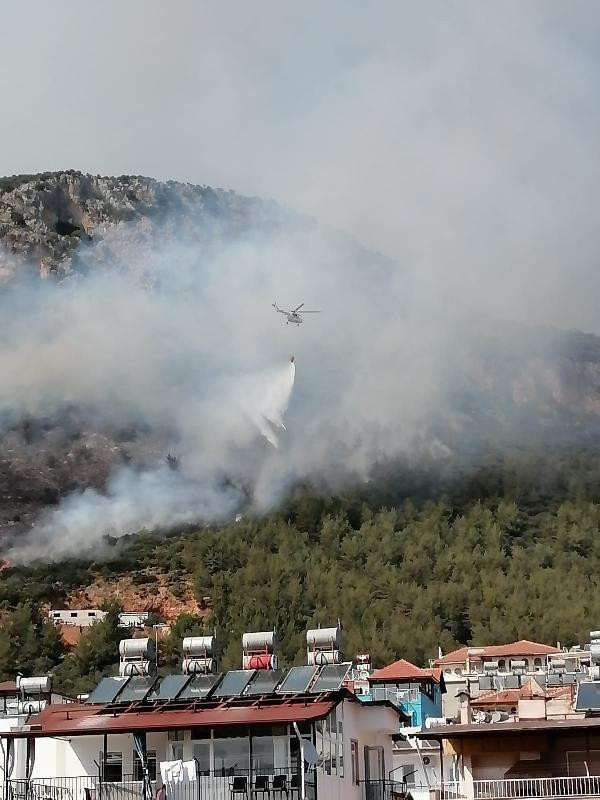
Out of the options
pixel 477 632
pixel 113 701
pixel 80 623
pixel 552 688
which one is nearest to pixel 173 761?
pixel 113 701

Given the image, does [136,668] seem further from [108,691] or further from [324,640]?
[324,640]

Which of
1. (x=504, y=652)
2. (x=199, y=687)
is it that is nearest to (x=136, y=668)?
(x=199, y=687)

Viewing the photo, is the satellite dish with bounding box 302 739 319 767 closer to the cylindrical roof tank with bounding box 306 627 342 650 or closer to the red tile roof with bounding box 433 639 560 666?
the cylindrical roof tank with bounding box 306 627 342 650

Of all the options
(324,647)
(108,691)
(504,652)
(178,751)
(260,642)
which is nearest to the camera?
(178,751)

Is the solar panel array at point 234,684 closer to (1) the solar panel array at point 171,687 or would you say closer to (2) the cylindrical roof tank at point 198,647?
(1) the solar panel array at point 171,687

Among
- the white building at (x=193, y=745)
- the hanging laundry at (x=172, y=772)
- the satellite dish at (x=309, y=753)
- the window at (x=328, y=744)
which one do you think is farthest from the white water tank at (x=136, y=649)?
the satellite dish at (x=309, y=753)

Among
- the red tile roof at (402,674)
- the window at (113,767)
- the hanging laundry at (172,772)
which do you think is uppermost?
the red tile roof at (402,674)

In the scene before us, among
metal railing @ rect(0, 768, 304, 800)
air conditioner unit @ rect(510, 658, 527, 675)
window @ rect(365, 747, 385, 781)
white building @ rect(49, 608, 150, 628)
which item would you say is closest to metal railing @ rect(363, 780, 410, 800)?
window @ rect(365, 747, 385, 781)
